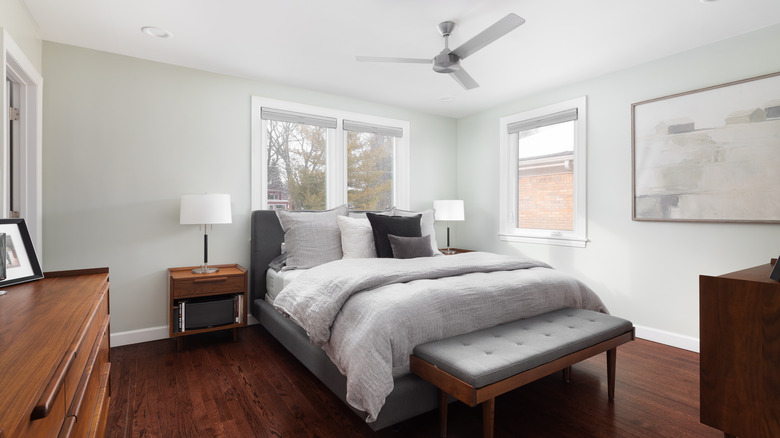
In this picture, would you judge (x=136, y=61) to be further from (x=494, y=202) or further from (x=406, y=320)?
(x=494, y=202)

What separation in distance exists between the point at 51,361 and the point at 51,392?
15 cm

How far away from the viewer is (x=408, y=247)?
3.23 m

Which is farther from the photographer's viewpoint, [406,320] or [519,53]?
[519,53]

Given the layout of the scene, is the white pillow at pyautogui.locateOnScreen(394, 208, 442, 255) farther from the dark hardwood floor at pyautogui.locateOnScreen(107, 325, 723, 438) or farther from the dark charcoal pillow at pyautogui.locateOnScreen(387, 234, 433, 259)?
the dark hardwood floor at pyautogui.locateOnScreen(107, 325, 723, 438)

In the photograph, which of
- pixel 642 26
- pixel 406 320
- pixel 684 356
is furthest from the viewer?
pixel 684 356

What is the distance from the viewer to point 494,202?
4.71 metres

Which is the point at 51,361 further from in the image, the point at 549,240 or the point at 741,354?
the point at 549,240

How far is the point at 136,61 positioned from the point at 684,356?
5058 mm

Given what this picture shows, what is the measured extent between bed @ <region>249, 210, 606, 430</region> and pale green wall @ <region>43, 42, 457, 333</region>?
253 mm

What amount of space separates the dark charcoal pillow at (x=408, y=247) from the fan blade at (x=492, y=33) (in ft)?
4.91

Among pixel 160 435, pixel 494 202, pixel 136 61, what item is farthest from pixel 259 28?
pixel 494 202

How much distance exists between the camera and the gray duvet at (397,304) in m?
1.79

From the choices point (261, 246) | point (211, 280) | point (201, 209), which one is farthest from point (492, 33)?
point (211, 280)

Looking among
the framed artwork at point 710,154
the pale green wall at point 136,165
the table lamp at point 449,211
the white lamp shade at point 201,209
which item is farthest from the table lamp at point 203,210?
the framed artwork at point 710,154
